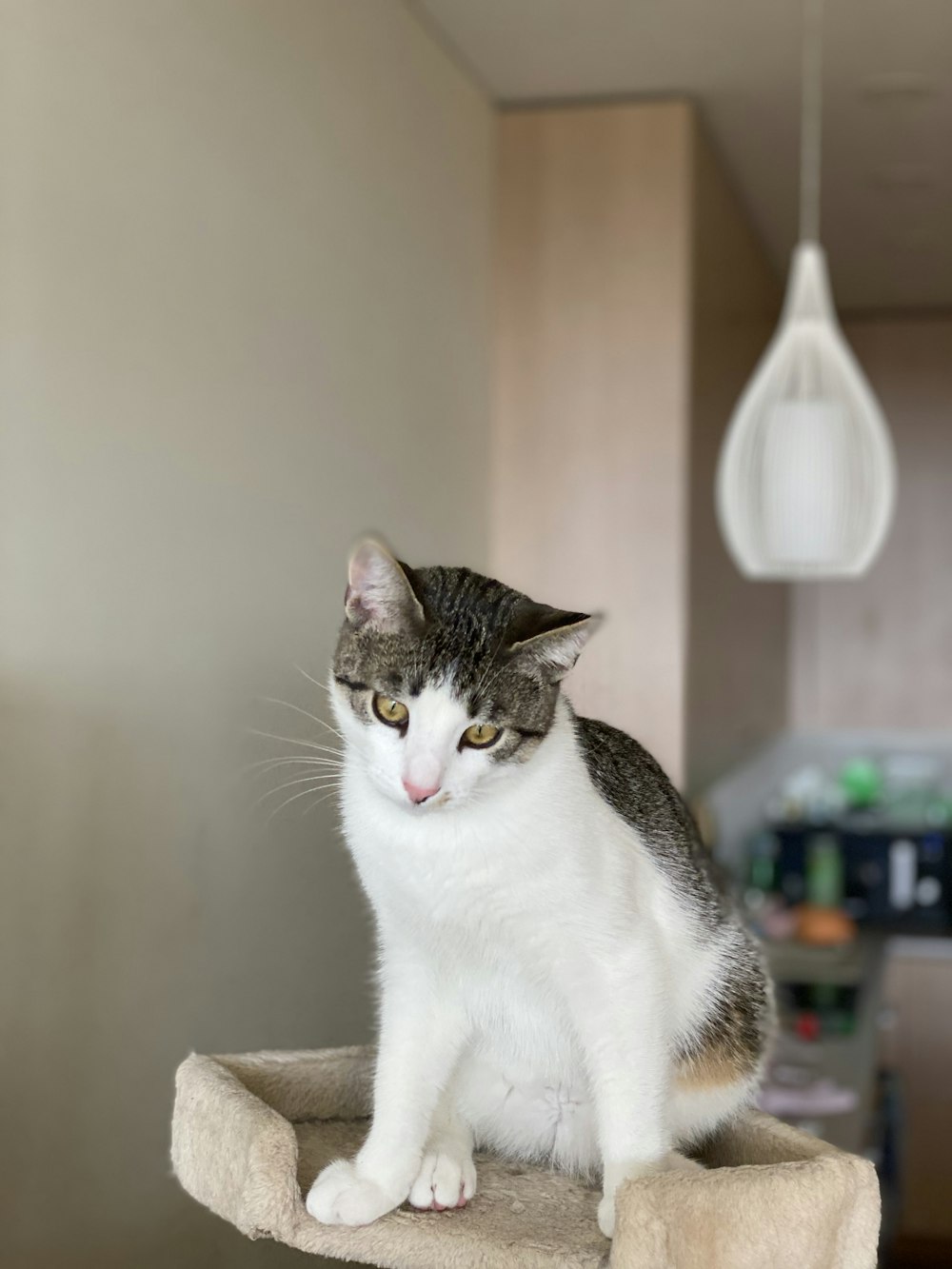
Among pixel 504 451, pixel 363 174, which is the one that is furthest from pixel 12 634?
pixel 504 451

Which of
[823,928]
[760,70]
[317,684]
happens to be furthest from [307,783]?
[823,928]

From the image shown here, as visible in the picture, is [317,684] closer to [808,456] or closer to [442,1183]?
[442,1183]

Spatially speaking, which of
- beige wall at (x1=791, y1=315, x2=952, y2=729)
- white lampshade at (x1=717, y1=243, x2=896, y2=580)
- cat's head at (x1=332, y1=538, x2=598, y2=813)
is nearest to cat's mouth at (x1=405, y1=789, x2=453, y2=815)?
cat's head at (x1=332, y1=538, x2=598, y2=813)

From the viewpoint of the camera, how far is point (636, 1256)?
75 cm

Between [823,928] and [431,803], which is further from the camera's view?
[823,928]

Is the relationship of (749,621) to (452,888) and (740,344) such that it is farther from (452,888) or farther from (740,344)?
(452,888)

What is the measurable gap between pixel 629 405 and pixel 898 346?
7.21ft

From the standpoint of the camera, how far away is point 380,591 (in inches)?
33.2

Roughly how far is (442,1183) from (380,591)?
391 millimetres

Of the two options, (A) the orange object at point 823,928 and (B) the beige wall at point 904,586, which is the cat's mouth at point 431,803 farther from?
(B) the beige wall at point 904,586

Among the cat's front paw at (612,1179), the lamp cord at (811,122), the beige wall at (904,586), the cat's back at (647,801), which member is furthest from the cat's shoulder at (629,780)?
the beige wall at (904,586)

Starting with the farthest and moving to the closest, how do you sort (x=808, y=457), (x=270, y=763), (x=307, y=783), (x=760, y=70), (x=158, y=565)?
(x=760, y=70)
(x=808, y=457)
(x=158, y=565)
(x=270, y=763)
(x=307, y=783)

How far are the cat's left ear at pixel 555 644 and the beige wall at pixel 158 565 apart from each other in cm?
28

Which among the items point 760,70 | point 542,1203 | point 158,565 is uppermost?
point 760,70
